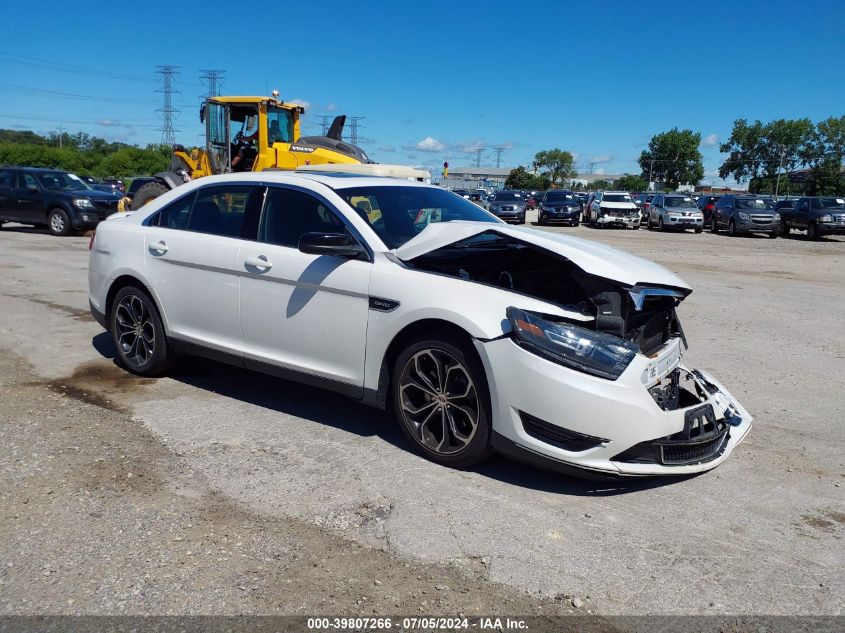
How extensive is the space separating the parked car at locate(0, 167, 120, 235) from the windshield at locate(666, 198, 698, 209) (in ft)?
78.5

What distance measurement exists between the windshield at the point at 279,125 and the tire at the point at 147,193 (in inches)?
96.6

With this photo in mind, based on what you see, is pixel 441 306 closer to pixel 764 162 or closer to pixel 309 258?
pixel 309 258

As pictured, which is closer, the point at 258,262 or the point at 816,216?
the point at 258,262

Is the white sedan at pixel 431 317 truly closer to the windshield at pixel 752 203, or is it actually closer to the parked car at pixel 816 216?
the parked car at pixel 816 216

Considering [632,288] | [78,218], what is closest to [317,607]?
[632,288]

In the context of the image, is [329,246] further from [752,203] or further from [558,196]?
[558,196]

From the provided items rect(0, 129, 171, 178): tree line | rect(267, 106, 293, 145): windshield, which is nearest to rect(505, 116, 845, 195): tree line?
rect(0, 129, 171, 178): tree line

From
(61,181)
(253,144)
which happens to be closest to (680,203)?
(253,144)

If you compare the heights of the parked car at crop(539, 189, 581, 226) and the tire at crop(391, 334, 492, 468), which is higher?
the parked car at crop(539, 189, 581, 226)

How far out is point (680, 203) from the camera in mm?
32531

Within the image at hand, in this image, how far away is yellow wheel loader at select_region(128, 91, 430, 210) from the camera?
47.6 ft

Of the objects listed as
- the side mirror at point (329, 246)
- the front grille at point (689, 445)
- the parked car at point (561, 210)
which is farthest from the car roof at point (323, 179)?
the parked car at point (561, 210)

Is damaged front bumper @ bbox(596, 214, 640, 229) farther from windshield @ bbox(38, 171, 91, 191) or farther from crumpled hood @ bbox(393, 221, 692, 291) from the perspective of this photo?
crumpled hood @ bbox(393, 221, 692, 291)

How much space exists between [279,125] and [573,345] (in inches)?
506
